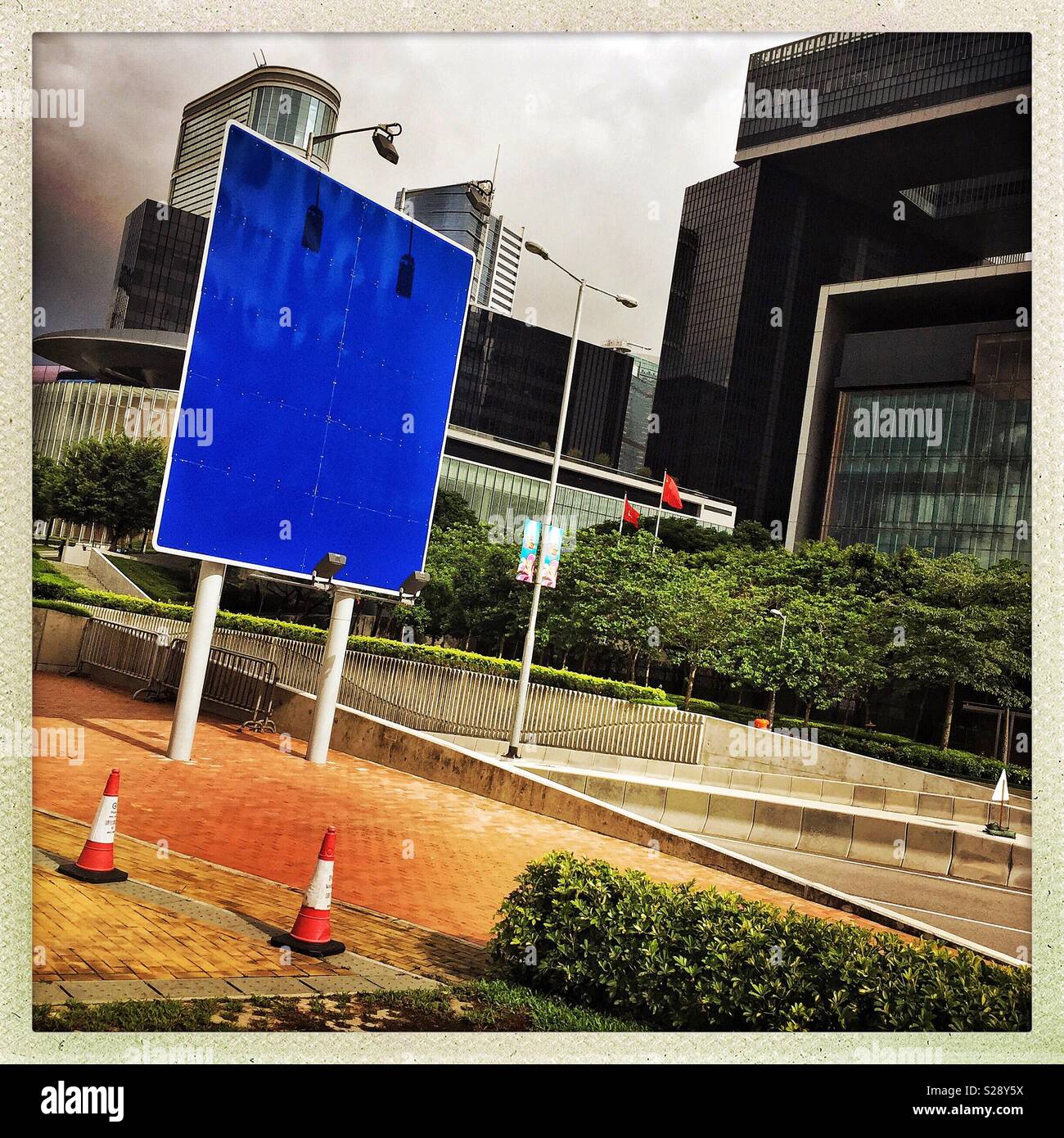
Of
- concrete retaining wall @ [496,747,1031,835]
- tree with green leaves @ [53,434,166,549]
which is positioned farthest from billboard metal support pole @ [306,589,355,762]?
tree with green leaves @ [53,434,166,549]

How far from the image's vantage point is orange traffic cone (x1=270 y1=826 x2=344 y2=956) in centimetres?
673

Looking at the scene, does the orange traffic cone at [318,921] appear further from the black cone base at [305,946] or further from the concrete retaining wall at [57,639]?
the concrete retaining wall at [57,639]

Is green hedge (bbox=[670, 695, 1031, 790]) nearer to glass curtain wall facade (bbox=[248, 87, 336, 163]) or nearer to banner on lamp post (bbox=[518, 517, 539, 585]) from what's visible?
banner on lamp post (bbox=[518, 517, 539, 585])

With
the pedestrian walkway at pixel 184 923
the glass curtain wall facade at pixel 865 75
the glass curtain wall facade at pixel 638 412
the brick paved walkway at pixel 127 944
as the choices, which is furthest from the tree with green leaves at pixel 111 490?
the glass curtain wall facade at pixel 638 412

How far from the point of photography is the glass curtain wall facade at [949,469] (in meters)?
60.7

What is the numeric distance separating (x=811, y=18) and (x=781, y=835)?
13.3m

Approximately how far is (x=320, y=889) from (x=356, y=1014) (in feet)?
3.83

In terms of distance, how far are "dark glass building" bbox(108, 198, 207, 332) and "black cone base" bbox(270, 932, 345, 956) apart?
141 m

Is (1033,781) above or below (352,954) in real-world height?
above

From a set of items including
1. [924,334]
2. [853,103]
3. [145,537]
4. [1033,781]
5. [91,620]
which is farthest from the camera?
[853,103]

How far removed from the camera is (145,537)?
5975 centimetres

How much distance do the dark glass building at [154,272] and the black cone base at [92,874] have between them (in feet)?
458
